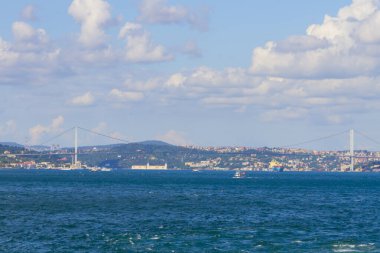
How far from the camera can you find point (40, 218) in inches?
3297

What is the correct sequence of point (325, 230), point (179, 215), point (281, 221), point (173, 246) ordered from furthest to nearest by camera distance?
point (179, 215) → point (281, 221) → point (325, 230) → point (173, 246)

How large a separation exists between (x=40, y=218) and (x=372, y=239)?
34.8m

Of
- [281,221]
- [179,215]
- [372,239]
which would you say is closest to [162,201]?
[179,215]

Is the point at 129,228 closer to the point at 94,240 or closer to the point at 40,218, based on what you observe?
the point at 94,240

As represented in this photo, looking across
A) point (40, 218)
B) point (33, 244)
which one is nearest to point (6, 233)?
point (33, 244)

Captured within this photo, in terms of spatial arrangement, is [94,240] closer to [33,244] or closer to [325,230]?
[33,244]

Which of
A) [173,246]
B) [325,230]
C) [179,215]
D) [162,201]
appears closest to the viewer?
[173,246]

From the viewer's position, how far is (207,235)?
66.9 meters

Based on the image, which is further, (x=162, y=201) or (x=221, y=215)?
(x=162, y=201)

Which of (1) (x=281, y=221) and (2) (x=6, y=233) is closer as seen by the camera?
(2) (x=6, y=233)

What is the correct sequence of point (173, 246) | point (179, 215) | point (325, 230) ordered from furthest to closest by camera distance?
point (179, 215), point (325, 230), point (173, 246)

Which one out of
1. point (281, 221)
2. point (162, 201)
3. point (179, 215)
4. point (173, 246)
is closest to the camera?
point (173, 246)

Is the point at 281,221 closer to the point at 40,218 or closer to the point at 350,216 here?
the point at 350,216

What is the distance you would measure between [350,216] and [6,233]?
1543 inches
